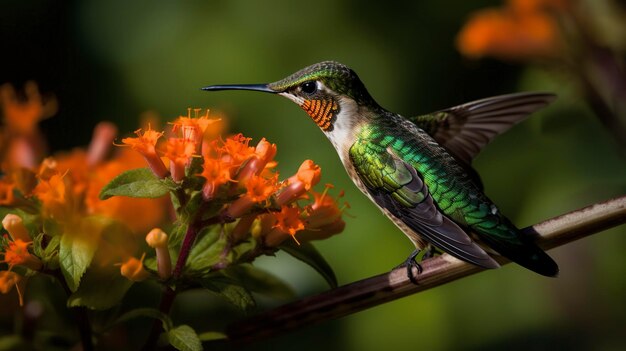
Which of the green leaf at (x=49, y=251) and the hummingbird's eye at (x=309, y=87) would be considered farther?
the hummingbird's eye at (x=309, y=87)

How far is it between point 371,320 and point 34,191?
1.30 m

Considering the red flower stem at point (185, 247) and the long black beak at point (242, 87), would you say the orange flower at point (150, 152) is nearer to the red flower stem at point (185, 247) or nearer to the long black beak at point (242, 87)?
the red flower stem at point (185, 247)

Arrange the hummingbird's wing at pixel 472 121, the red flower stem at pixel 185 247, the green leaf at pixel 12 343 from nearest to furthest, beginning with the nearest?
the red flower stem at pixel 185 247 → the green leaf at pixel 12 343 → the hummingbird's wing at pixel 472 121

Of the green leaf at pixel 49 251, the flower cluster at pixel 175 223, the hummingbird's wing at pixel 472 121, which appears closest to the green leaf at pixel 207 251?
the flower cluster at pixel 175 223

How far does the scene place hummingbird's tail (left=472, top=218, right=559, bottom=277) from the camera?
1749 mm

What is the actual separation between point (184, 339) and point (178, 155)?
1.09 ft

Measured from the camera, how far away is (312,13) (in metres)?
3.49

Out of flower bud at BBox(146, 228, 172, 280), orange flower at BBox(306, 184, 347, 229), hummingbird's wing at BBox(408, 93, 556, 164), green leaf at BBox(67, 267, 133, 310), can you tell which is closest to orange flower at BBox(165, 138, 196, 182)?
flower bud at BBox(146, 228, 172, 280)

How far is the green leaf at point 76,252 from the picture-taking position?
156 centimetres

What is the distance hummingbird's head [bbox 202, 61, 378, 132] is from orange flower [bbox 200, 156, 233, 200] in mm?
333

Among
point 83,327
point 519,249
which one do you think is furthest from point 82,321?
point 519,249

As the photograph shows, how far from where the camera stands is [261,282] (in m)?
1.86

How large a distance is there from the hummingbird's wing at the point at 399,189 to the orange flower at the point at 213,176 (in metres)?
0.47

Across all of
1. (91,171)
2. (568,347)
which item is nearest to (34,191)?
(91,171)
